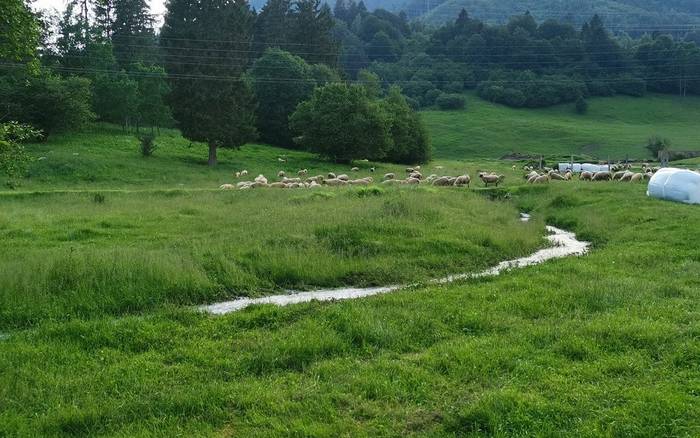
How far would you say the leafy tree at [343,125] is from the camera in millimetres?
59375

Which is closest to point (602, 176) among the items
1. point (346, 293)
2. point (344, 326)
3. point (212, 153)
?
point (212, 153)

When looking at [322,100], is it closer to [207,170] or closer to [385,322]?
[207,170]

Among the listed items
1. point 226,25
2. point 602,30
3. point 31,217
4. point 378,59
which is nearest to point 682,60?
point 602,30

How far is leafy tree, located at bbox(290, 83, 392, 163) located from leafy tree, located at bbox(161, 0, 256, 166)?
34.1 ft

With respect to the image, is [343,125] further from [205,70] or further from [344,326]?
[344,326]

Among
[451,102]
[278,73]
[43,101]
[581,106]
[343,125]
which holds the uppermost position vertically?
[278,73]

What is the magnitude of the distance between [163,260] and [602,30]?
482 ft

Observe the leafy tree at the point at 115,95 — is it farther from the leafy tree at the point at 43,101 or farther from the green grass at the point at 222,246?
the green grass at the point at 222,246

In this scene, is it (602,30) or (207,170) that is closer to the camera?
(207,170)

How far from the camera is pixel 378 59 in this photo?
150375 mm

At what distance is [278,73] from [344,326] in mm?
68596

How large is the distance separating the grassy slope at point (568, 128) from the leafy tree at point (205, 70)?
1681 inches

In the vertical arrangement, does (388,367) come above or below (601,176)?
above

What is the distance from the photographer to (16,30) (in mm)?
14852
